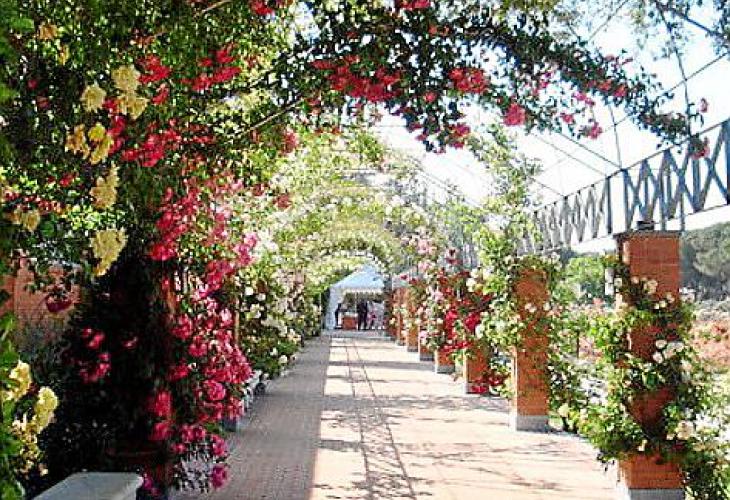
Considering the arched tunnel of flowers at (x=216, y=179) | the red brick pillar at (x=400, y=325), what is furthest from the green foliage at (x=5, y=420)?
the red brick pillar at (x=400, y=325)

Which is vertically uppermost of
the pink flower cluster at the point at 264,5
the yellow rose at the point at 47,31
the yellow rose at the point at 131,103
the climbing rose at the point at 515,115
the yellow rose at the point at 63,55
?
the pink flower cluster at the point at 264,5

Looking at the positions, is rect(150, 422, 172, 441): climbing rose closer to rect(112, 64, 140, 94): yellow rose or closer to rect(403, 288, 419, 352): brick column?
rect(112, 64, 140, 94): yellow rose

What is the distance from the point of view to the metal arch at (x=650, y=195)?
5020mm

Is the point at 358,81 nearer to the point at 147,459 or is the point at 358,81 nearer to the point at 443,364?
the point at 147,459

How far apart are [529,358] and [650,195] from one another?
150 inches

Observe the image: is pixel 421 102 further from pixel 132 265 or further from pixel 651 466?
pixel 651 466

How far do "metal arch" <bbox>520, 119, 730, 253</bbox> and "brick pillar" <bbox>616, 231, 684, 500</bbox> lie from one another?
0.13 metres

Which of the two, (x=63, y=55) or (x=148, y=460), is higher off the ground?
(x=63, y=55)

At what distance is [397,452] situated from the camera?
327 inches

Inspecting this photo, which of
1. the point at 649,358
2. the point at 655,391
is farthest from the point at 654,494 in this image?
the point at 649,358

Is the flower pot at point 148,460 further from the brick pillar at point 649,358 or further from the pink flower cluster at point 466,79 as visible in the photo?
the brick pillar at point 649,358

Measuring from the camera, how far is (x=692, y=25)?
504 centimetres

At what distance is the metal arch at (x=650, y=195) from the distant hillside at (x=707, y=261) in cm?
26

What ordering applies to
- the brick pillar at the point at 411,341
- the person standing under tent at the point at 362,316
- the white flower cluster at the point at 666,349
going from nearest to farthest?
the white flower cluster at the point at 666,349 < the brick pillar at the point at 411,341 < the person standing under tent at the point at 362,316
